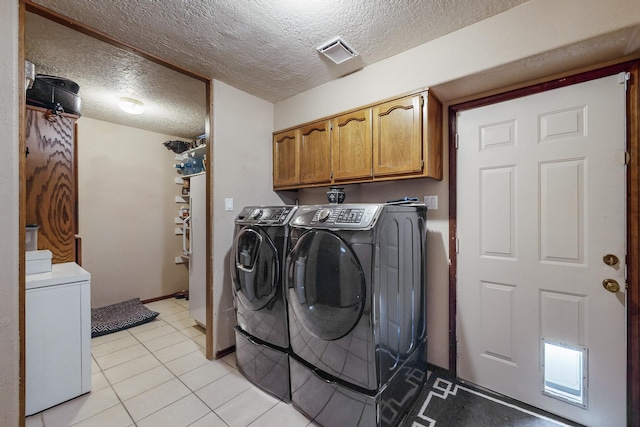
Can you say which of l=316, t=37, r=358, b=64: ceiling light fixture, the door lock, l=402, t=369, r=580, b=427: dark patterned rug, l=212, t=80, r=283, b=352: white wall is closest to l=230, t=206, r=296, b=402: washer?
l=212, t=80, r=283, b=352: white wall

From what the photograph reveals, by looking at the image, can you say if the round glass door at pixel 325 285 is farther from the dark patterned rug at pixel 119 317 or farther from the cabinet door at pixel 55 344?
the dark patterned rug at pixel 119 317

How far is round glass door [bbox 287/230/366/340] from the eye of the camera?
53.0 inches

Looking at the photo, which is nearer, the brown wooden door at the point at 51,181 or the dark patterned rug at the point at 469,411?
the dark patterned rug at the point at 469,411

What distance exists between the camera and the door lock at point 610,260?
1.46 meters

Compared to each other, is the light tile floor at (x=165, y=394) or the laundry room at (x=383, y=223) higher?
the laundry room at (x=383, y=223)

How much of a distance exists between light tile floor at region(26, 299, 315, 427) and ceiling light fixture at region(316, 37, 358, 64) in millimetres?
2507

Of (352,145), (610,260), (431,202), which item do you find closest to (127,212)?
(352,145)

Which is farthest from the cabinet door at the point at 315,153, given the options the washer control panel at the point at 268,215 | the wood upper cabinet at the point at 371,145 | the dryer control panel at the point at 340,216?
the dryer control panel at the point at 340,216

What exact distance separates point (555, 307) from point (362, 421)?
1397 millimetres

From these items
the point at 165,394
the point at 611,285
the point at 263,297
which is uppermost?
the point at 611,285

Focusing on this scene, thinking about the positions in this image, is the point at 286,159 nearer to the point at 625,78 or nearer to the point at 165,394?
the point at 165,394

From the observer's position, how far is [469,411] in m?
1.66

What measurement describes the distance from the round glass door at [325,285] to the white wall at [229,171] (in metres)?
1.02

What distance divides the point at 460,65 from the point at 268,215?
165cm
